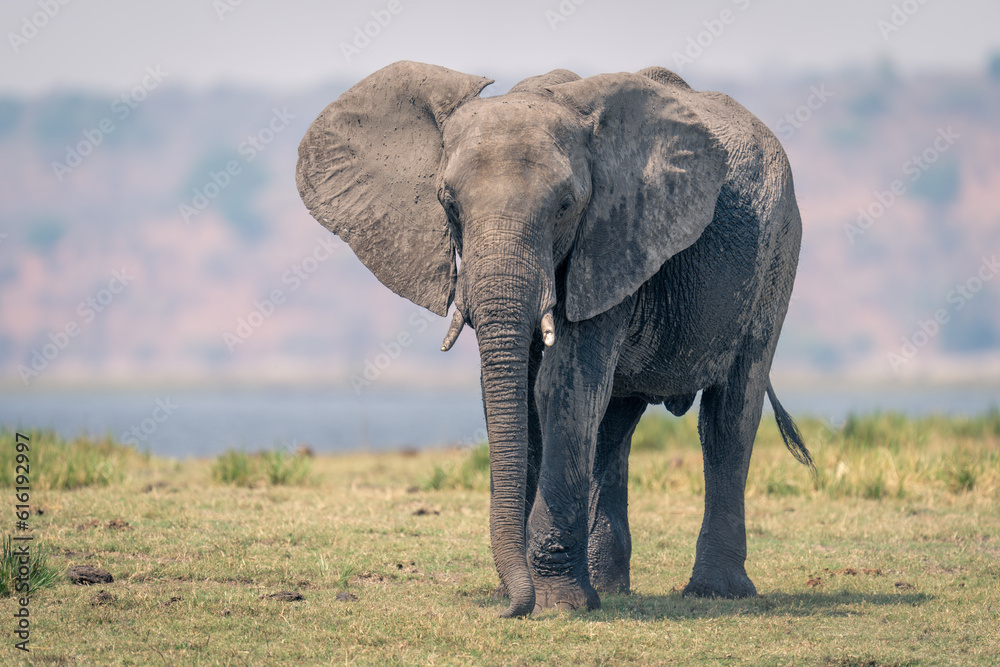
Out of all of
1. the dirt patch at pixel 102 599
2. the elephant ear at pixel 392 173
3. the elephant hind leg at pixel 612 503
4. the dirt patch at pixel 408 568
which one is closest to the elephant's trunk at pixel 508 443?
the elephant ear at pixel 392 173

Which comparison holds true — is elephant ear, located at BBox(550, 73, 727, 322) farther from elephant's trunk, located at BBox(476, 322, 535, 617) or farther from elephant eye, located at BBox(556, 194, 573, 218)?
elephant's trunk, located at BBox(476, 322, 535, 617)

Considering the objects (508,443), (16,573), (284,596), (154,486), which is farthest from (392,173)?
(154,486)

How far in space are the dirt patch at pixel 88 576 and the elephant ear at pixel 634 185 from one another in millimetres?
4080

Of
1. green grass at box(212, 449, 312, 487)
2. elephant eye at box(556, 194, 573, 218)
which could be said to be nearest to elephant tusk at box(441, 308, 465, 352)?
elephant eye at box(556, 194, 573, 218)

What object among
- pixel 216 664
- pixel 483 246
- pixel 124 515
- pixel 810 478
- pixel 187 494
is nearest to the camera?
pixel 216 664

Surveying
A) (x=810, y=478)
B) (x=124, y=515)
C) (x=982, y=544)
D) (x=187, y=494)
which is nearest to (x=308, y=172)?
(x=124, y=515)

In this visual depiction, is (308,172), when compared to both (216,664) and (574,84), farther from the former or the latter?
(216,664)

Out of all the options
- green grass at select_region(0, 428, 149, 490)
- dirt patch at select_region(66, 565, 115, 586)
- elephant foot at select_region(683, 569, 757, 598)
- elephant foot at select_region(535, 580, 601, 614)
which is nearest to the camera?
elephant foot at select_region(535, 580, 601, 614)

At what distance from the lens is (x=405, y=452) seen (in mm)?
21531

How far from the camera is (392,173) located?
28.0ft

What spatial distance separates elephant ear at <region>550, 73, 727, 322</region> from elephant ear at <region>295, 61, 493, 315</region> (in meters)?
0.89

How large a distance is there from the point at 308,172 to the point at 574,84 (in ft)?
7.43

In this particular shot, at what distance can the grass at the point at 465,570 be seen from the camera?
285 inches

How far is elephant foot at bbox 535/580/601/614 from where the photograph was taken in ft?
26.5
